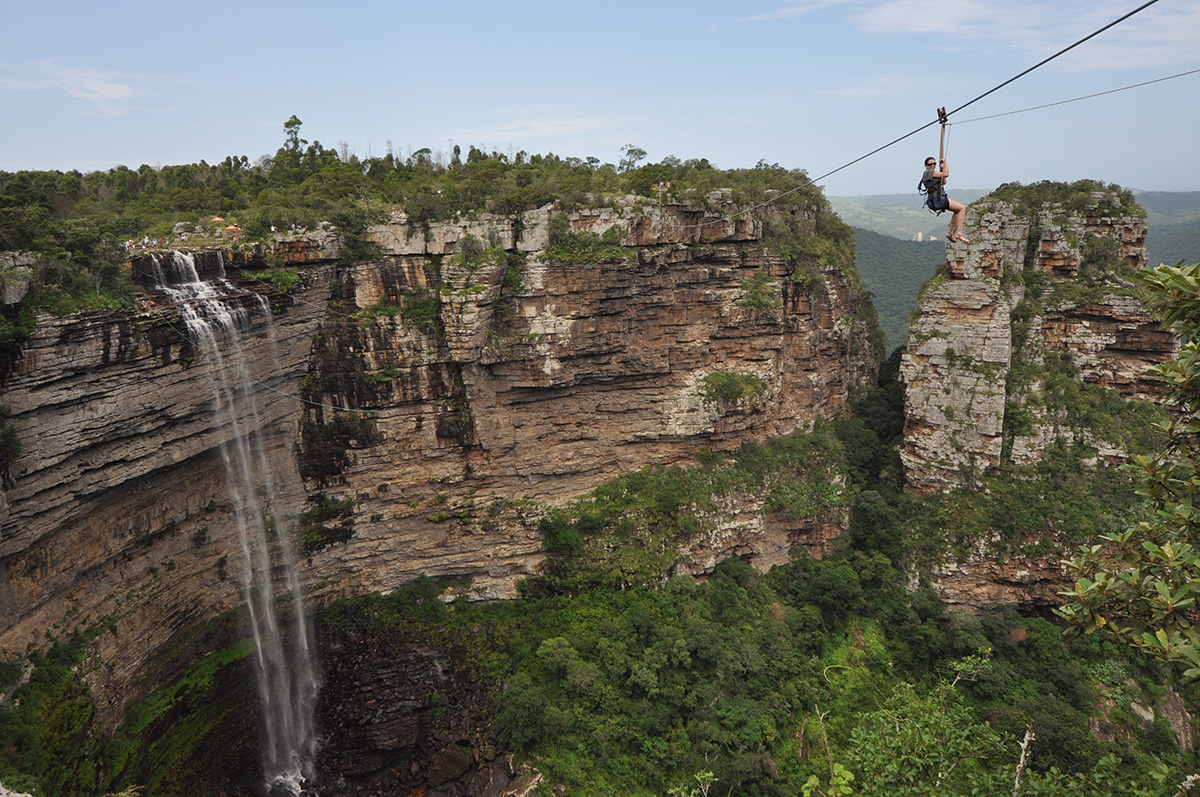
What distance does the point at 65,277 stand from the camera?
46.9 ft

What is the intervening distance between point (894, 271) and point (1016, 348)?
37.8 metres

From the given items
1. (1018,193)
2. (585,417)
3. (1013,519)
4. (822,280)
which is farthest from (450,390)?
(1018,193)

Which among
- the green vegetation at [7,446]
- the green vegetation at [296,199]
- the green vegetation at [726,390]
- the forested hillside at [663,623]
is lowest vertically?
the forested hillside at [663,623]

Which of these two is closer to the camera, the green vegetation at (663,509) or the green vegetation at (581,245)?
the green vegetation at (581,245)

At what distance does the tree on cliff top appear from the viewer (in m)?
5.21

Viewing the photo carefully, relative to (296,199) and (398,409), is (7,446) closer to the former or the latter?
(398,409)

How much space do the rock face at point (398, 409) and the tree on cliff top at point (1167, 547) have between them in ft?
58.6

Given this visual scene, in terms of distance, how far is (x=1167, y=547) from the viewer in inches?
205

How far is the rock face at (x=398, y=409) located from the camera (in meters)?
14.8

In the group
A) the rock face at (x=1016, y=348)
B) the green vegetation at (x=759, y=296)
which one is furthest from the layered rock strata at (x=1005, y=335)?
the green vegetation at (x=759, y=296)

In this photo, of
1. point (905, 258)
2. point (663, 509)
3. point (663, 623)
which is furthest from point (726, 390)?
point (905, 258)

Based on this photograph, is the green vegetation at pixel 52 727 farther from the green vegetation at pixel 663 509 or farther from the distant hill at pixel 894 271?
the distant hill at pixel 894 271

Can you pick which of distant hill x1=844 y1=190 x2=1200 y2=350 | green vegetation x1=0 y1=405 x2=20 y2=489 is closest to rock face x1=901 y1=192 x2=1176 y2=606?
distant hill x1=844 y1=190 x2=1200 y2=350

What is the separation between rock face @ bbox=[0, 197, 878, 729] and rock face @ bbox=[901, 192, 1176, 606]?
4871 mm
